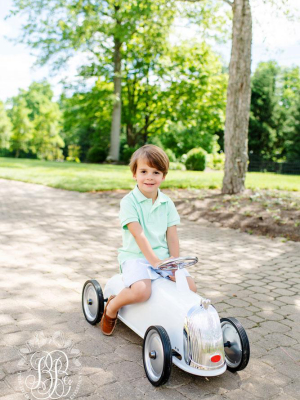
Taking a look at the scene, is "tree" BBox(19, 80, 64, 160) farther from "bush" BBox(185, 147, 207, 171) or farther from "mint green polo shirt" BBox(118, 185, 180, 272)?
"mint green polo shirt" BBox(118, 185, 180, 272)

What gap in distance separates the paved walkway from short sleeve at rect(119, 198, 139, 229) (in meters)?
0.92

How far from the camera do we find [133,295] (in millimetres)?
2967

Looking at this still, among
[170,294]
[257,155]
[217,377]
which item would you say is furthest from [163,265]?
[257,155]

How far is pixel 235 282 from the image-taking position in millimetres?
4766

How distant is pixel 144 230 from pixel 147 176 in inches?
16.6

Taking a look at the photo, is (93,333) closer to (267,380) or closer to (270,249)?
(267,380)

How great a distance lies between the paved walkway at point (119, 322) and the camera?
8.59 feet

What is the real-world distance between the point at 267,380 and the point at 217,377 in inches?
12.6

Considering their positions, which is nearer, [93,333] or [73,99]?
[93,333]

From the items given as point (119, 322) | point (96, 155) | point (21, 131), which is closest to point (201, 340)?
point (119, 322)

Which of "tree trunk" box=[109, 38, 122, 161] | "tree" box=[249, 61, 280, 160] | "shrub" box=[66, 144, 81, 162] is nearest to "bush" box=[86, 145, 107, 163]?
"tree trunk" box=[109, 38, 122, 161]

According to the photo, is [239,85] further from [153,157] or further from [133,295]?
[133,295]

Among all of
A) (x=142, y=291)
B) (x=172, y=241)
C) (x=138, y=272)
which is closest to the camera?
(x=142, y=291)

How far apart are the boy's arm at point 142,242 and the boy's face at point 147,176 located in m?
0.29
